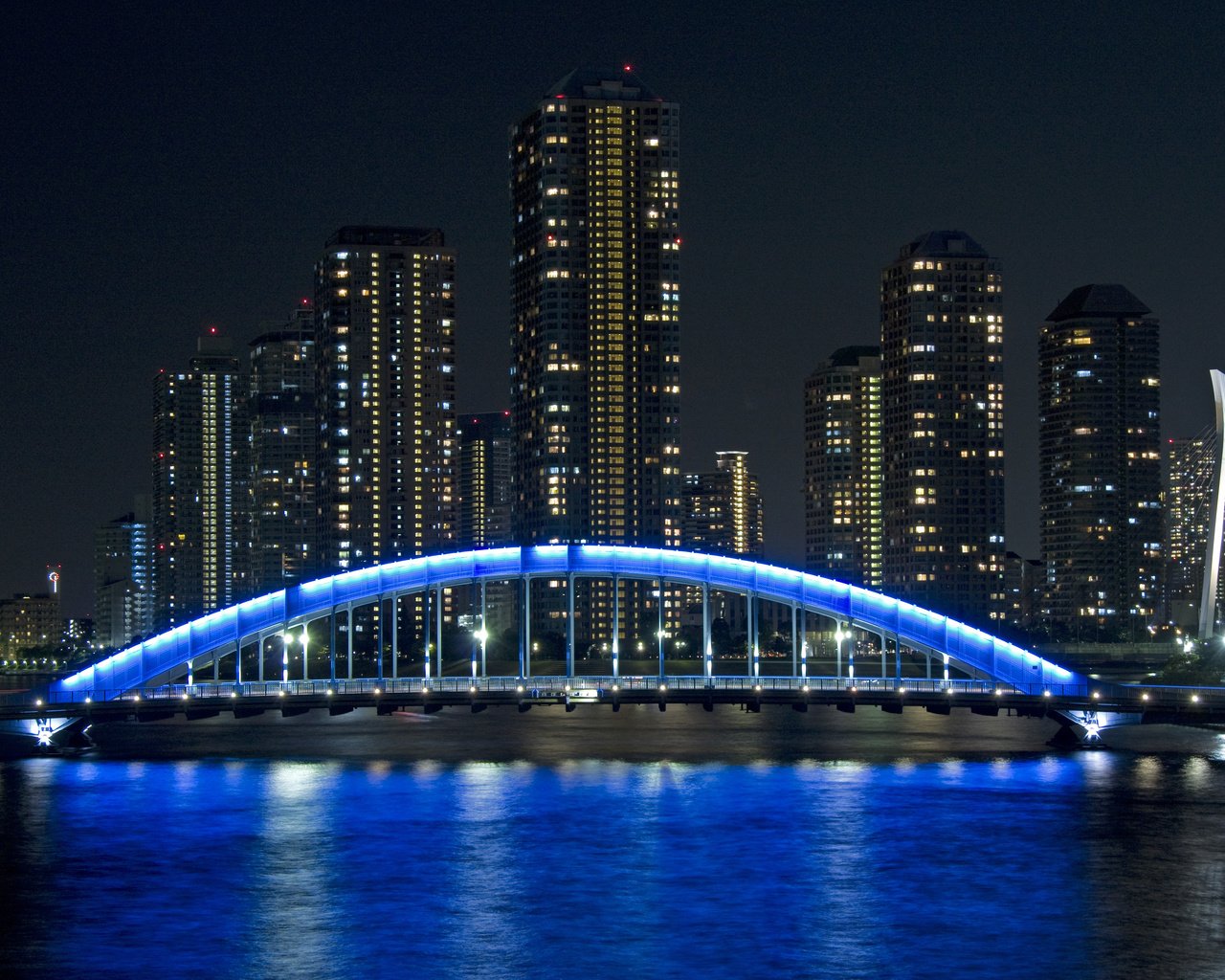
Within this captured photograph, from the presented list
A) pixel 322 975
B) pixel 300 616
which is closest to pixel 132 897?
pixel 322 975

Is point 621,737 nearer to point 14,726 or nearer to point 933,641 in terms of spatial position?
point 933,641

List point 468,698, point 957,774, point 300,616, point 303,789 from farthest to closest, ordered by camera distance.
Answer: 1. point 300,616
2. point 468,698
3. point 957,774
4. point 303,789

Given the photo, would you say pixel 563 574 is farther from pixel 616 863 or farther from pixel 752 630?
pixel 616 863

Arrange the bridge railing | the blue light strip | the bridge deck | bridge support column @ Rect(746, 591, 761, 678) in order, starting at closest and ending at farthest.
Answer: the bridge deck → the bridge railing → the blue light strip → bridge support column @ Rect(746, 591, 761, 678)

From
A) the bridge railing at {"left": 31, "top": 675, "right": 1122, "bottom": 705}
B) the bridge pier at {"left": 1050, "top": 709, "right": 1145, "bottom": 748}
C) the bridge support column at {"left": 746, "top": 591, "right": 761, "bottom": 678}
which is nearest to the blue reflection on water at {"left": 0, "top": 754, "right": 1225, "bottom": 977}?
the bridge pier at {"left": 1050, "top": 709, "right": 1145, "bottom": 748}

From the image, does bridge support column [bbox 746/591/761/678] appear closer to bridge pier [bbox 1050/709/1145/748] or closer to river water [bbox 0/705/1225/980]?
river water [bbox 0/705/1225/980]

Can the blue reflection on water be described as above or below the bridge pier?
below

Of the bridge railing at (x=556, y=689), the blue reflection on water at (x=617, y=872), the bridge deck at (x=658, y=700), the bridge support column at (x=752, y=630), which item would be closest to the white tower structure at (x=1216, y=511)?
the bridge railing at (x=556, y=689)
